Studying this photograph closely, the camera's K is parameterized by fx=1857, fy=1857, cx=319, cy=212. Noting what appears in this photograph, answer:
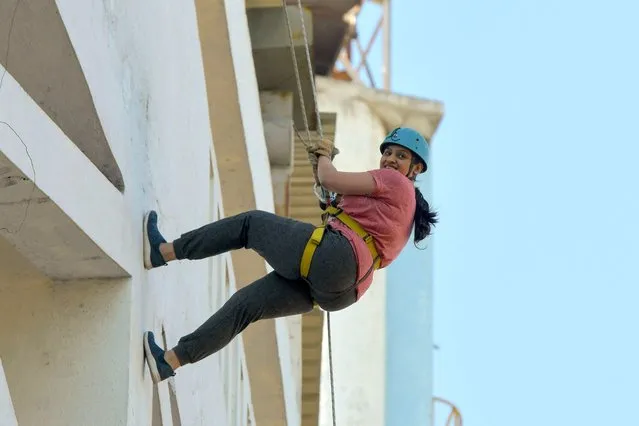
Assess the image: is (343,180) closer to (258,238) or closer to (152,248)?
(258,238)

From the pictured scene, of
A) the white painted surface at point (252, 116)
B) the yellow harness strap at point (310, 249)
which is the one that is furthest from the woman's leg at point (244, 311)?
the white painted surface at point (252, 116)

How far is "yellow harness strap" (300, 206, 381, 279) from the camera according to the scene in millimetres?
8648

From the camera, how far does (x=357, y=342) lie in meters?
27.6

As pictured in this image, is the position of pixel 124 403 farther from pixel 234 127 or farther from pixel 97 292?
pixel 234 127

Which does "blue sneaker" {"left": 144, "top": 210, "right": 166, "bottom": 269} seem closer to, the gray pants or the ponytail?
the gray pants

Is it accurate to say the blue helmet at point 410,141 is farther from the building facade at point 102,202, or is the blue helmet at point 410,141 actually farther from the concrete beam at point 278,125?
the concrete beam at point 278,125

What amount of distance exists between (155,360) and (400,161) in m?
1.85

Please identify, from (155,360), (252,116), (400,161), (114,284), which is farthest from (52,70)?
(252,116)

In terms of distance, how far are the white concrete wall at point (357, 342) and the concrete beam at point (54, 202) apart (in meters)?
19.1

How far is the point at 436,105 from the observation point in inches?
1123

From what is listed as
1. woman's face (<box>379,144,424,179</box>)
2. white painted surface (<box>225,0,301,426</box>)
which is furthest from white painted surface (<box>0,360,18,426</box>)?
white painted surface (<box>225,0,301,426</box>)

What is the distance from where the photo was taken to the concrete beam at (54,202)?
646 centimetres

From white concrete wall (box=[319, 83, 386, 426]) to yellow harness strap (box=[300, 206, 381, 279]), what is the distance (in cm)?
1778

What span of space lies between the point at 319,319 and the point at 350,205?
12.2m
